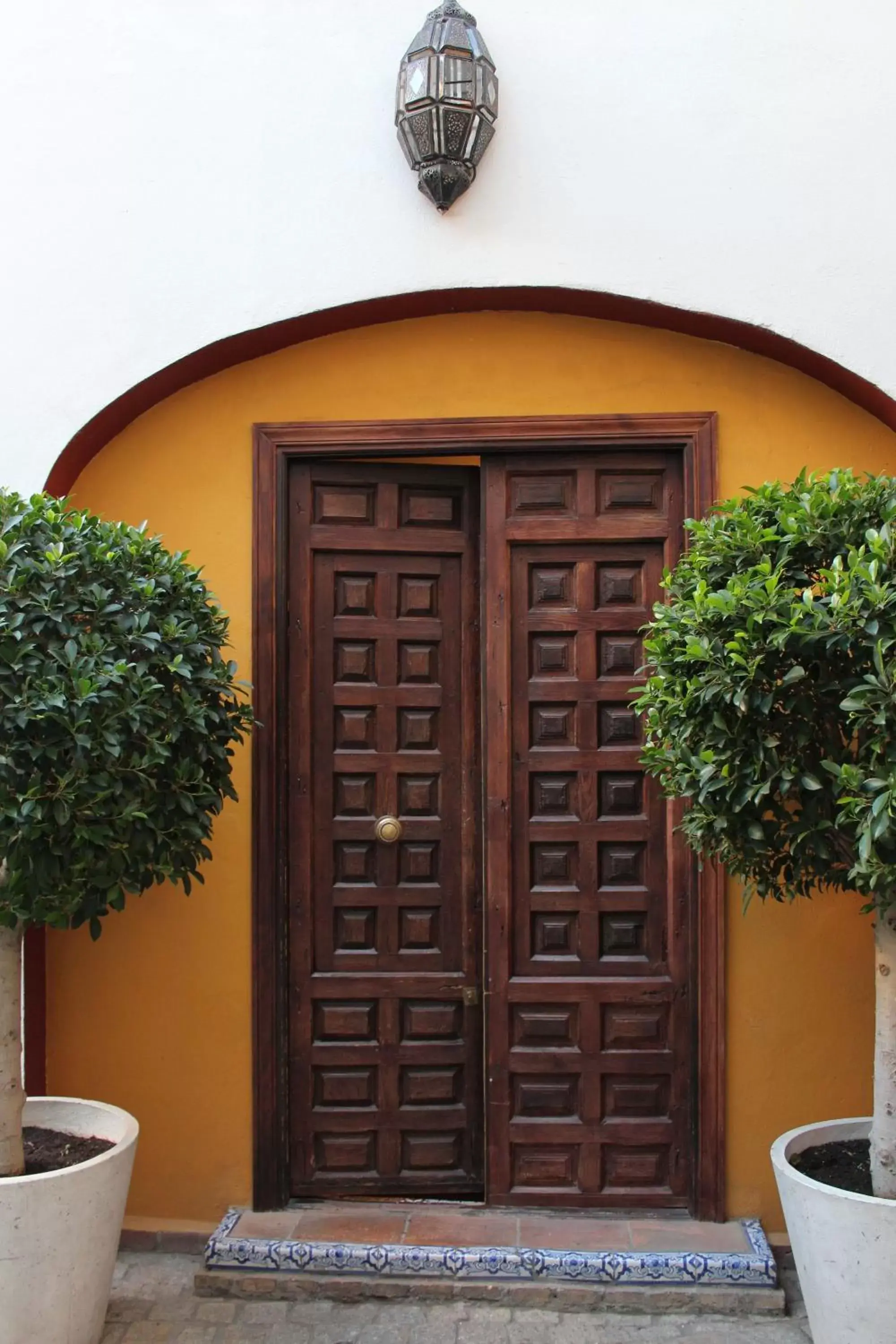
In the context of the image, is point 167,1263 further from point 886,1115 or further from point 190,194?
point 190,194

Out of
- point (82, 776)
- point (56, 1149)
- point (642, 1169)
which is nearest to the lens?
point (82, 776)

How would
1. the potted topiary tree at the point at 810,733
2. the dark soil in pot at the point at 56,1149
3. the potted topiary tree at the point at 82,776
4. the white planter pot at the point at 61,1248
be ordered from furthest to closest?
the dark soil in pot at the point at 56,1149 → the white planter pot at the point at 61,1248 → the potted topiary tree at the point at 82,776 → the potted topiary tree at the point at 810,733

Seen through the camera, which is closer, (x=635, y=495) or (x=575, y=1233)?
(x=575, y=1233)

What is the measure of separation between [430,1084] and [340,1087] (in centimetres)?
30

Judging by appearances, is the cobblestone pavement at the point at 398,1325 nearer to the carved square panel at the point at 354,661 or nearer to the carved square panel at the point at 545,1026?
the carved square panel at the point at 545,1026

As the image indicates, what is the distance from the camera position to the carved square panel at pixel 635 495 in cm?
388

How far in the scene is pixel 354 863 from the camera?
3947 millimetres

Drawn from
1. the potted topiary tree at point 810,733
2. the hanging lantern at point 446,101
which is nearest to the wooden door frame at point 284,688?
the potted topiary tree at point 810,733

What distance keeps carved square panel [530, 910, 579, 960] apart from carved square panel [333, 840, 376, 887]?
0.57 m

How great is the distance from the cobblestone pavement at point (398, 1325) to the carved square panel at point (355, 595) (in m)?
2.11

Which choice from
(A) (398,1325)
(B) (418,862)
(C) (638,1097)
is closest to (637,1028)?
(C) (638,1097)

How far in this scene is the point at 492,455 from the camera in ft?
12.8

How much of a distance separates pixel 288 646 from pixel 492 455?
0.92 meters

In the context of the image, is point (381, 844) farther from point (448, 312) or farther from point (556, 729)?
point (448, 312)
